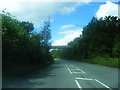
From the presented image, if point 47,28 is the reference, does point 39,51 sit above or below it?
below

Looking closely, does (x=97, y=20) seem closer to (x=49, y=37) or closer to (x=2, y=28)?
(x=49, y=37)

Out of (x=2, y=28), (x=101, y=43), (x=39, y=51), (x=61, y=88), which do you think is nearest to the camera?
(x=61, y=88)

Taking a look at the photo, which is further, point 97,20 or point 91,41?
point 97,20

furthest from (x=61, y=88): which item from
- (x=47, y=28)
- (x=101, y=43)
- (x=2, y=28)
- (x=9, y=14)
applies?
(x=101, y=43)

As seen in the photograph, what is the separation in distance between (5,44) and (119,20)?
72.6m

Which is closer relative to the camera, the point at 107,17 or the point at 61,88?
the point at 61,88

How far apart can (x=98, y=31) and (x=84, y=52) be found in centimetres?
1666

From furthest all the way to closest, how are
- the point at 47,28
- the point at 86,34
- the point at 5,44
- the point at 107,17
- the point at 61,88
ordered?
1. the point at 86,34
2. the point at 107,17
3. the point at 47,28
4. the point at 5,44
5. the point at 61,88

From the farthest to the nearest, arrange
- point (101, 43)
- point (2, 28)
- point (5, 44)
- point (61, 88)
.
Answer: point (101, 43) < point (5, 44) < point (2, 28) < point (61, 88)

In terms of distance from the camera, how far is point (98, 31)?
314 ft

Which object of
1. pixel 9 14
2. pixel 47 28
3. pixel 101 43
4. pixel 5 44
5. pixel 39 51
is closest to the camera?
pixel 5 44

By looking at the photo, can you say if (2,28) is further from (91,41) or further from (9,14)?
(91,41)

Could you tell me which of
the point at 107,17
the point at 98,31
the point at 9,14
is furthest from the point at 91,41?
the point at 9,14

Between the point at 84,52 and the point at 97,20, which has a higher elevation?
the point at 97,20
